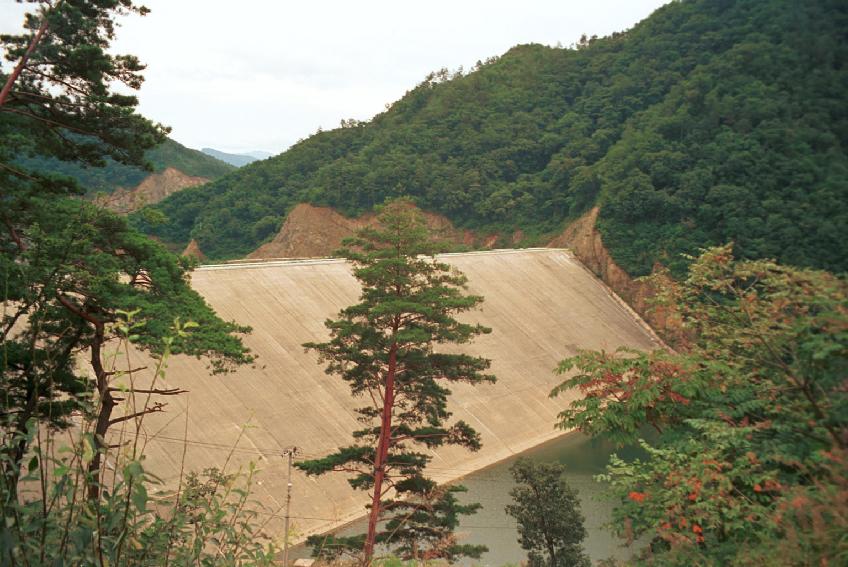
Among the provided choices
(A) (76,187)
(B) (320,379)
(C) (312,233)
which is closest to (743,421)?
(A) (76,187)

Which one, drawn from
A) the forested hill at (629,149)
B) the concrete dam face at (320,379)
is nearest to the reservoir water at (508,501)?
the concrete dam face at (320,379)

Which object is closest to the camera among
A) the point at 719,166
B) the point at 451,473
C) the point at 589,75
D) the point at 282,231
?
the point at 451,473

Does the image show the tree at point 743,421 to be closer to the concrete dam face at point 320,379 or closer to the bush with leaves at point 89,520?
the bush with leaves at point 89,520

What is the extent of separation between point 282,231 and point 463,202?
12.0m

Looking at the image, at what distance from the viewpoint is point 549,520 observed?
1184 cm

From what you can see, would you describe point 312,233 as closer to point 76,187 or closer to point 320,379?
point 320,379

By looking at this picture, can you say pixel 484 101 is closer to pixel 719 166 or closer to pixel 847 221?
pixel 719 166

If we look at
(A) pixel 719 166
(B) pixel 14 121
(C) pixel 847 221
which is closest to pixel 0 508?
(B) pixel 14 121

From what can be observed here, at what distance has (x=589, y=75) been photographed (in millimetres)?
49469

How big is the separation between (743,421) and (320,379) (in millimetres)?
16584

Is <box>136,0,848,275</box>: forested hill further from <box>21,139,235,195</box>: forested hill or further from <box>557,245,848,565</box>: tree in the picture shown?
<box>557,245,848,565</box>: tree

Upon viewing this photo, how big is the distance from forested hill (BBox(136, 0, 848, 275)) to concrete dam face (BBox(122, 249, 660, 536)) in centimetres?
647

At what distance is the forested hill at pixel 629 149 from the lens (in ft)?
108

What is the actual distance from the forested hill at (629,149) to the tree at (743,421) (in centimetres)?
2616
